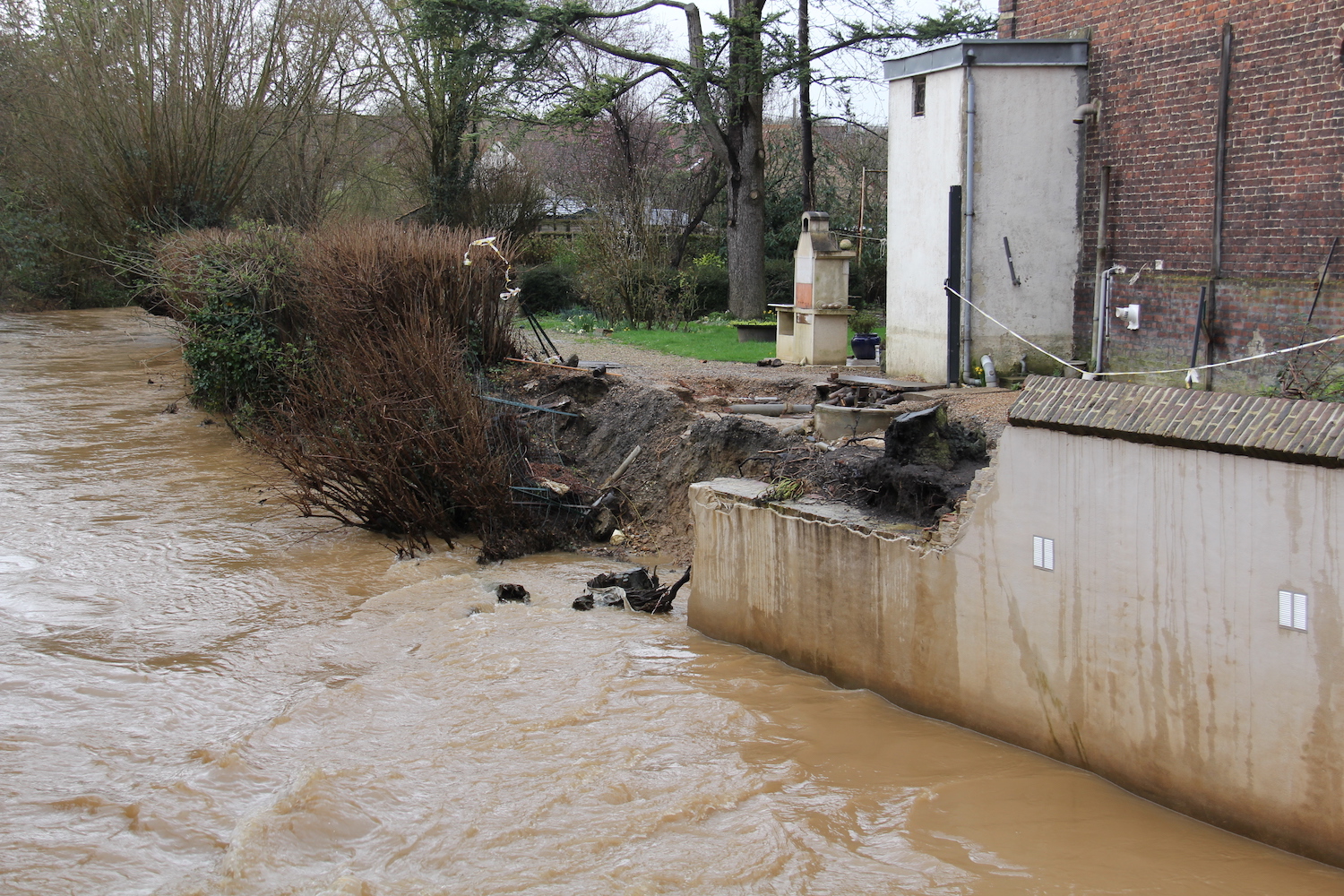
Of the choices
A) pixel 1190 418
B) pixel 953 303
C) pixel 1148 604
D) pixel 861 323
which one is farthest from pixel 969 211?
pixel 1148 604

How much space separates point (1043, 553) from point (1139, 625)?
0.57 metres

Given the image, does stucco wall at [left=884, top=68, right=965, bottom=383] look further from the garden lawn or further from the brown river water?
the brown river water

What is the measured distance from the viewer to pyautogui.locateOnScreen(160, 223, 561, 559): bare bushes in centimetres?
1075

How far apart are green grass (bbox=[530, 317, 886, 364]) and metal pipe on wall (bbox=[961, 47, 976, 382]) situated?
442 cm

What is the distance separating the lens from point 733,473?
10.4m

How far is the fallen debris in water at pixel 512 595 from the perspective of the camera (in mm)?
8930

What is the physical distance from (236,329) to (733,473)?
29.1 ft

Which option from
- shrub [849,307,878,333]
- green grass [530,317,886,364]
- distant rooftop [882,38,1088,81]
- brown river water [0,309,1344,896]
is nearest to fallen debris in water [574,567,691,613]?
brown river water [0,309,1344,896]

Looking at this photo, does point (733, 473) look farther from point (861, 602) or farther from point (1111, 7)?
point (1111, 7)

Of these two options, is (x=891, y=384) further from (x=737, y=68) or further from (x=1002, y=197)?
(x=737, y=68)

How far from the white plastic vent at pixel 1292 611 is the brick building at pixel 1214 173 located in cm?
592

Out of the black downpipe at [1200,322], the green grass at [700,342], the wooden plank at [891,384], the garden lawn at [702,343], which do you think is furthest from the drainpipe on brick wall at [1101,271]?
the green grass at [700,342]

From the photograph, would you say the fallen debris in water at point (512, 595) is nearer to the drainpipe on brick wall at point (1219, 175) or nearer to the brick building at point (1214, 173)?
the brick building at point (1214, 173)

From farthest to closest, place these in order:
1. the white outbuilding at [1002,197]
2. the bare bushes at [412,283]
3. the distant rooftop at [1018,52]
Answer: the bare bushes at [412,283] < the white outbuilding at [1002,197] < the distant rooftop at [1018,52]
